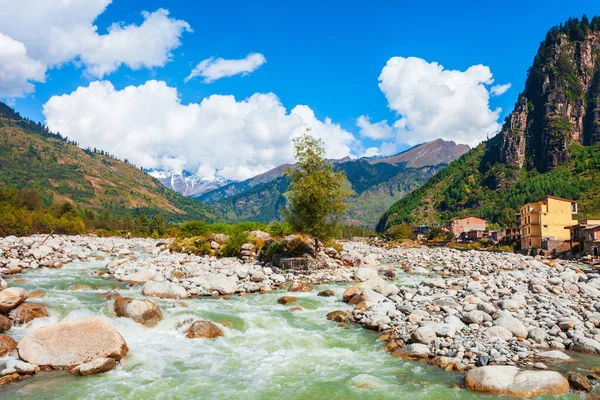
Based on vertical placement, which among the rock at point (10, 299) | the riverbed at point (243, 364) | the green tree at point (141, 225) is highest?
the green tree at point (141, 225)

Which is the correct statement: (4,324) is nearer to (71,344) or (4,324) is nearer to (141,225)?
(71,344)

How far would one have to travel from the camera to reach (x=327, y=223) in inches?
1464

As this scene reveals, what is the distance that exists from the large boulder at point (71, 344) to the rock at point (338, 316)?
8774 millimetres

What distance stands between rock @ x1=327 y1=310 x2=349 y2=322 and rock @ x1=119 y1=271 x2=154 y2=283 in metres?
14.5

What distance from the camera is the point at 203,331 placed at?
14.5m

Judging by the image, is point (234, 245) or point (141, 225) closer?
point (234, 245)

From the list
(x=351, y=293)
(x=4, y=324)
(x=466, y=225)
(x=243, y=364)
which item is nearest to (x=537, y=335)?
(x=351, y=293)

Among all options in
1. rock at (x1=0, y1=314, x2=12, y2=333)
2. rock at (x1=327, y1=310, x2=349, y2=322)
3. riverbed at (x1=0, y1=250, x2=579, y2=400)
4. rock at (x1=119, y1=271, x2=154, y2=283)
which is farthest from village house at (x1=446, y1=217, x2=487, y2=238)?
rock at (x1=0, y1=314, x2=12, y2=333)

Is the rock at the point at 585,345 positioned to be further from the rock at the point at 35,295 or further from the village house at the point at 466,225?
the village house at the point at 466,225

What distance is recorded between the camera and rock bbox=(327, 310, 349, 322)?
17141 mm

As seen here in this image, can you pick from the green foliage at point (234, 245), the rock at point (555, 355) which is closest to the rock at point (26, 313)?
the rock at point (555, 355)

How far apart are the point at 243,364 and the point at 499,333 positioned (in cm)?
909

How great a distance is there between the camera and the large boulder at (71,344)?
36.2ft

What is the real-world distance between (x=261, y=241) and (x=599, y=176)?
146592 millimetres
